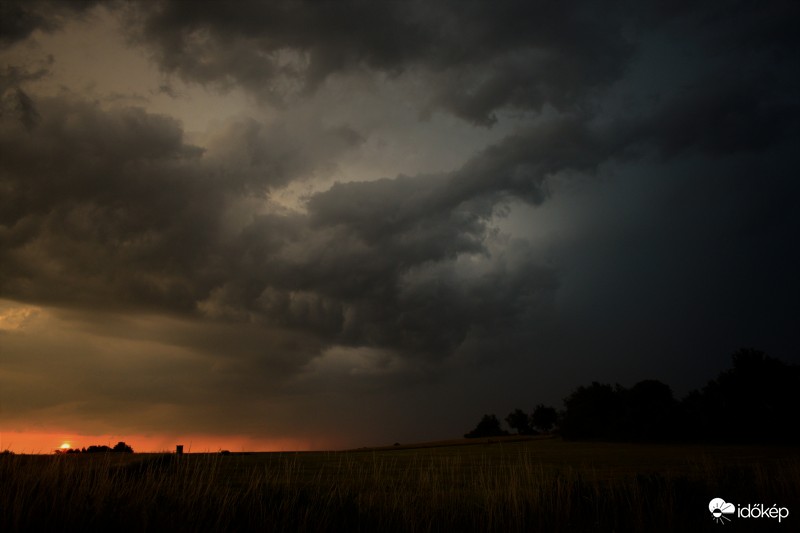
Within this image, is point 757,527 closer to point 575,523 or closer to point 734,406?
point 575,523

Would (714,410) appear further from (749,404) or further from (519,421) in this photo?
(519,421)

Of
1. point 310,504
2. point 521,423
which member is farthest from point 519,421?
point 310,504

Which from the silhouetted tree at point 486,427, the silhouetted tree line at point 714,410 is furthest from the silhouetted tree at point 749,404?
the silhouetted tree at point 486,427

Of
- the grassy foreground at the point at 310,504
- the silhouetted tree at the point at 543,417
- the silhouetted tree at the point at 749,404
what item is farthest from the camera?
the silhouetted tree at the point at 543,417

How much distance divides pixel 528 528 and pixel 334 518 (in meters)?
5.45

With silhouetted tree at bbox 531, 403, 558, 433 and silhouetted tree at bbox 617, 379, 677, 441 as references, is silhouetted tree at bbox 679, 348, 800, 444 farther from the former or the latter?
silhouetted tree at bbox 531, 403, 558, 433

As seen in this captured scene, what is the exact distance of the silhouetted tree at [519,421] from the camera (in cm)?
12617

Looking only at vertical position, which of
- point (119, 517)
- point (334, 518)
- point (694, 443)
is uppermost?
point (119, 517)

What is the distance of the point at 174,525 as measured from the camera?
971 cm

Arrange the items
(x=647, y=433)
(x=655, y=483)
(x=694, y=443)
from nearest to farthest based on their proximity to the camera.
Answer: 1. (x=655, y=483)
2. (x=694, y=443)
3. (x=647, y=433)

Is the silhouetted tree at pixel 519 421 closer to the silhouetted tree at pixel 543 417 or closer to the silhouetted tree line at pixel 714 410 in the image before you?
the silhouetted tree at pixel 543 417

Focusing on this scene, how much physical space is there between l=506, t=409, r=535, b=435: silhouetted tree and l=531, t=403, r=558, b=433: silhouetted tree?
2166 mm

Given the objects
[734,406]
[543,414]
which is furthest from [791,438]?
[543,414]

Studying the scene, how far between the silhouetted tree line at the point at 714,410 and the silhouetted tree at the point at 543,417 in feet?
127
